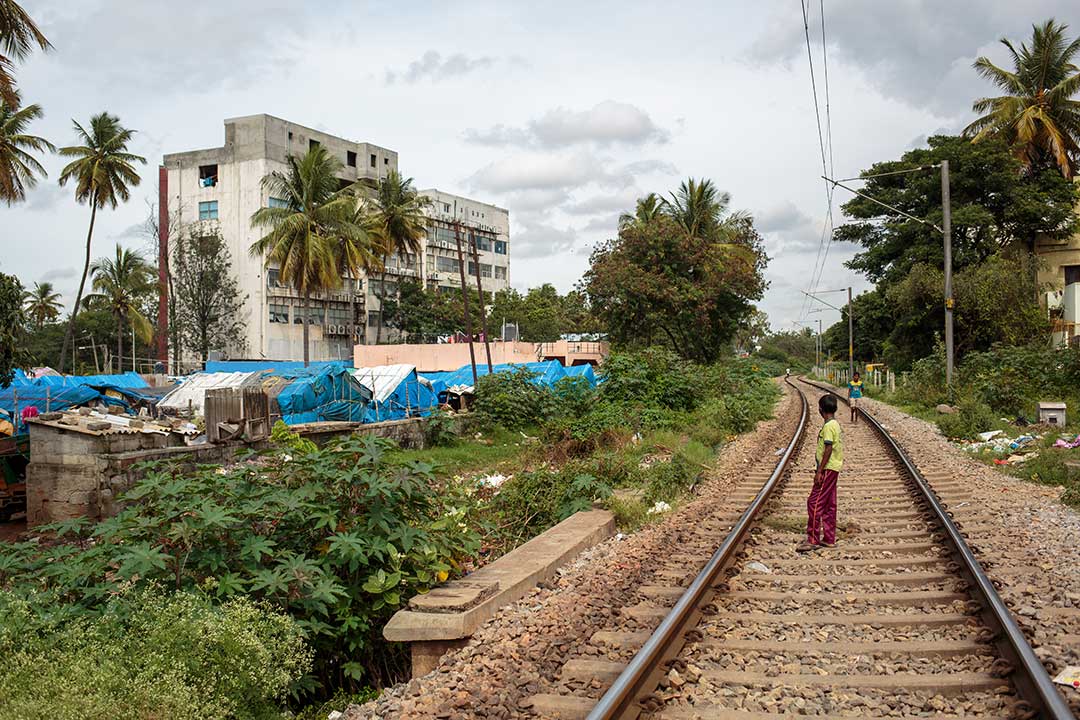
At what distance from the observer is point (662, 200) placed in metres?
45.0

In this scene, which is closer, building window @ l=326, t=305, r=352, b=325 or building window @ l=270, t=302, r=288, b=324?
building window @ l=270, t=302, r=288, b=324

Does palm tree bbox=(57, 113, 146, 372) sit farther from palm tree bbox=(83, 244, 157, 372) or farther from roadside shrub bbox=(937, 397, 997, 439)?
roadside shrub bbox=(937, 397, 997, 439)

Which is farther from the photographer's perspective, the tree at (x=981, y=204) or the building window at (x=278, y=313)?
the building window at (x=278, y=313)

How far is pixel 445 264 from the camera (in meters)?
81.7

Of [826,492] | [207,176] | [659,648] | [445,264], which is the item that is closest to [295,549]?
[659,648]

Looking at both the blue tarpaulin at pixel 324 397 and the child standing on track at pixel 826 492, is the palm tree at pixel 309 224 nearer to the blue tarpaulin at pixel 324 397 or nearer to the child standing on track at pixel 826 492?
the blue tarpaulin at pixel 324 397

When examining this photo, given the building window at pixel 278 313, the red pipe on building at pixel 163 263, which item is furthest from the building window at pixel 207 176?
the red pipe on building at pixel 163 263

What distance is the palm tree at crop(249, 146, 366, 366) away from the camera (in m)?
39.7

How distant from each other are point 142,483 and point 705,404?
20.9 metres

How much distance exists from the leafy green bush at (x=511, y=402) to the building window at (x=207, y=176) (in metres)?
47.0

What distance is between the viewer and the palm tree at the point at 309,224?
39656mm

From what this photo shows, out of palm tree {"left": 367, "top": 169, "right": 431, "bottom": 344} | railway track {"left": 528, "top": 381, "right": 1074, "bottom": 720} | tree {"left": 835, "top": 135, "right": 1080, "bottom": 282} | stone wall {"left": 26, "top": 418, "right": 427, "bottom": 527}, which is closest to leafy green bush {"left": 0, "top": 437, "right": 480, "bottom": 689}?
railway track {"left": 528, "top": 381, "right": 1074, "bottom": 720}

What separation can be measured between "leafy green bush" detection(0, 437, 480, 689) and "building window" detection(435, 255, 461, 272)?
243 feet

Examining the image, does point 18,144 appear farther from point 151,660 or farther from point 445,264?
point 445,264
